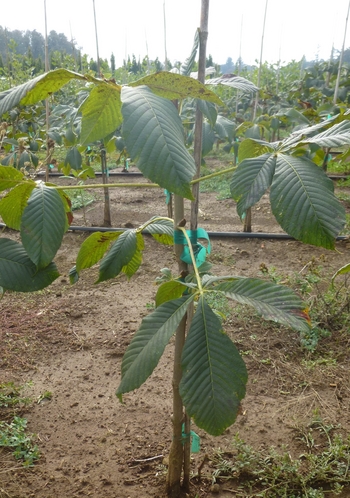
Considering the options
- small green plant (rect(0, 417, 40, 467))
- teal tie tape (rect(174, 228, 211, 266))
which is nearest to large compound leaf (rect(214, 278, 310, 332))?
teal tie tape (rect(174, 228, 211, 266))

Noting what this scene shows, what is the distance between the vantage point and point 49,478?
1.34 metres

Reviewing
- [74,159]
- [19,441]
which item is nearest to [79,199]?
[74,159]

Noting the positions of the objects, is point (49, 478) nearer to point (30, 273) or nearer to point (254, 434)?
point (254, 434)

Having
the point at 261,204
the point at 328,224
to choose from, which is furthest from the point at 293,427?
the point at 261,204

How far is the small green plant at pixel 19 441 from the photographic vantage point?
141 centimetres

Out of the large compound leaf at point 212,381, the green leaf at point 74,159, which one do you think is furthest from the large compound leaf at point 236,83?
the green leaf at point 74,159

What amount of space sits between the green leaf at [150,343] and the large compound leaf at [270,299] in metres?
0.09

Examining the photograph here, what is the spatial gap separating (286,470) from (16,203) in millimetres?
1125

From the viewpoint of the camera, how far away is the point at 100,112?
31.9 inches

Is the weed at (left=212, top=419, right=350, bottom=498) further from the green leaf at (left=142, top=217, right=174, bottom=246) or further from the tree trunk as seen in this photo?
the green leaf at (left=142, top=217, right=174, bottom=246)

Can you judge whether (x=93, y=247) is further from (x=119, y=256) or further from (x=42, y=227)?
(x=42, y=227)

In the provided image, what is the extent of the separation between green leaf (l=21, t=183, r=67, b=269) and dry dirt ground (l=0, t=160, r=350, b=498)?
87 centimetres

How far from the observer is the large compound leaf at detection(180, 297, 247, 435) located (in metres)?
0.70

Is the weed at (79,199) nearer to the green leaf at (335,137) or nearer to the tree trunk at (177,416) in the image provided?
the tree trunk at (177,416)
